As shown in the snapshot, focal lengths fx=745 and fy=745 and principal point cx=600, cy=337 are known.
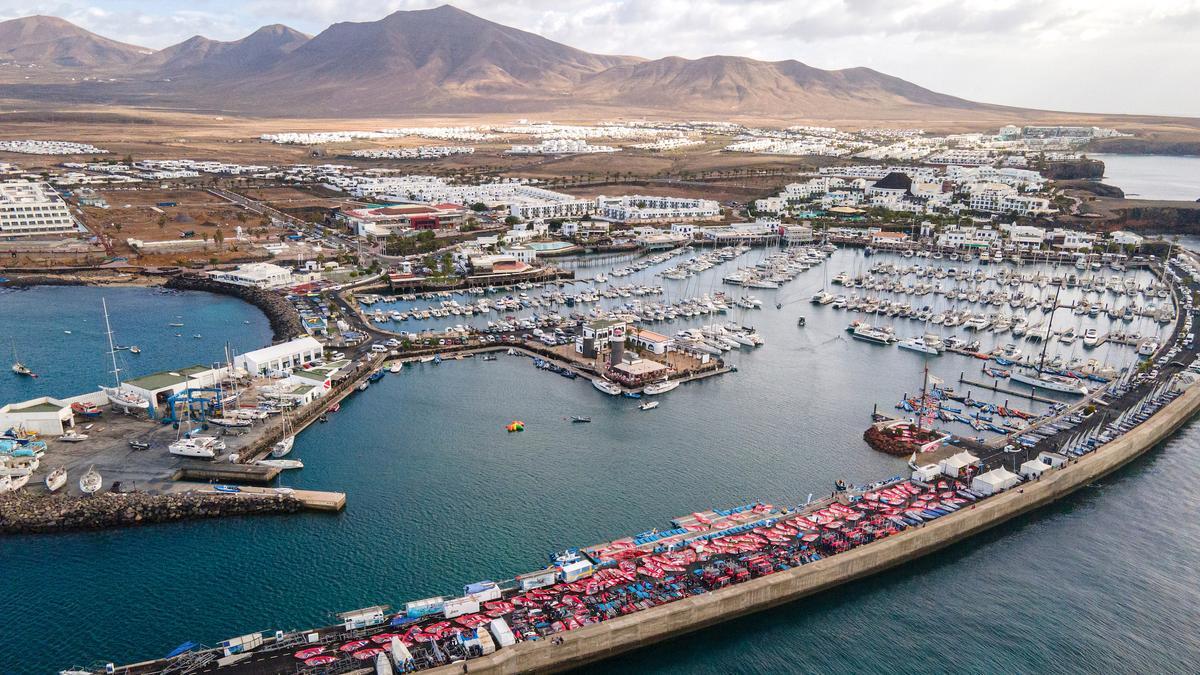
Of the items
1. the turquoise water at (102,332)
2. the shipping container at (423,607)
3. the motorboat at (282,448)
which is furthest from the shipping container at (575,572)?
the turquoise water at (102,332)

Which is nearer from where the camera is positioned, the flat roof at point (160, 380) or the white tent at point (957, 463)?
the white tent at point (957, 463)

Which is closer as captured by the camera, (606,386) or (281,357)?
(281,357)

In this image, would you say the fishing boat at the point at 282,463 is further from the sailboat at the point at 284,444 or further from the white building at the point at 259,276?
the white building at the point at 259,276

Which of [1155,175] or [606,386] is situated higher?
[1155,175]

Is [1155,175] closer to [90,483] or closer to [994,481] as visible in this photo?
[994,481]

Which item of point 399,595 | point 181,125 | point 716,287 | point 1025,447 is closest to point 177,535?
point 399,595

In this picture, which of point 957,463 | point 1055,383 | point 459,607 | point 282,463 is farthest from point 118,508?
point 1055,383

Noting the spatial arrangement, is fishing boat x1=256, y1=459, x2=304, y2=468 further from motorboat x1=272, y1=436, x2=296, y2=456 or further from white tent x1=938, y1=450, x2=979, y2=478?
white tent x1=938, y1=450, x2=979, y2=478

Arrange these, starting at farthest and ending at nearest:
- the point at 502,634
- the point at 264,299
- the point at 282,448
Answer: the point at 264,299 → the point at 282,448 → the point at 502,634
